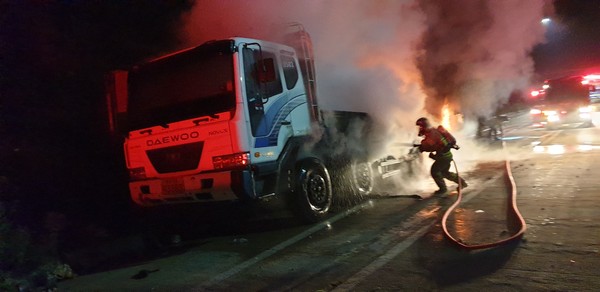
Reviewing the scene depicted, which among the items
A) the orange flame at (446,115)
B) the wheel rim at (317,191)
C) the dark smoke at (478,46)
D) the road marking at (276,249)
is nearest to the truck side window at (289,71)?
the wheel rim at (317,191)

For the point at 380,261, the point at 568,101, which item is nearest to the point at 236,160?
the point at 380,261

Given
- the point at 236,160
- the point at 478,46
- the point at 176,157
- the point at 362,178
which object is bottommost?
the point at 362,178

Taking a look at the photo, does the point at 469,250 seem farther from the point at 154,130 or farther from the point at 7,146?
the point at 7,146

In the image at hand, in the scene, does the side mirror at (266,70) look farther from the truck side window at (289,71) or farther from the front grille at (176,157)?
the front grille at (176,157)

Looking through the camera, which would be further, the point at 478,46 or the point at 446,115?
the point at 478,46

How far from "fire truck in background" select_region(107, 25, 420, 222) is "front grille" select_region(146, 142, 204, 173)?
13mm

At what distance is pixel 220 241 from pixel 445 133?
4.27 m

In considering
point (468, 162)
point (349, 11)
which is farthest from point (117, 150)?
point (468, 162)

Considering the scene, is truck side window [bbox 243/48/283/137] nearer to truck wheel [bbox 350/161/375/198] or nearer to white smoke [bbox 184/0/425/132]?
white smoke [bbox 184/0/425/132]

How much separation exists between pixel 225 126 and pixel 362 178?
344cm

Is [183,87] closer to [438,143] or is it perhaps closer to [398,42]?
[438,143]

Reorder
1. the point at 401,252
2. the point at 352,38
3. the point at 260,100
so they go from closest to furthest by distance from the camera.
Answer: the point at 401,252, the point at 260,100, the point at 352,38

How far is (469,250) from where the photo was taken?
4.54 meters

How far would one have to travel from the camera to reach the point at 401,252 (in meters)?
4.68
